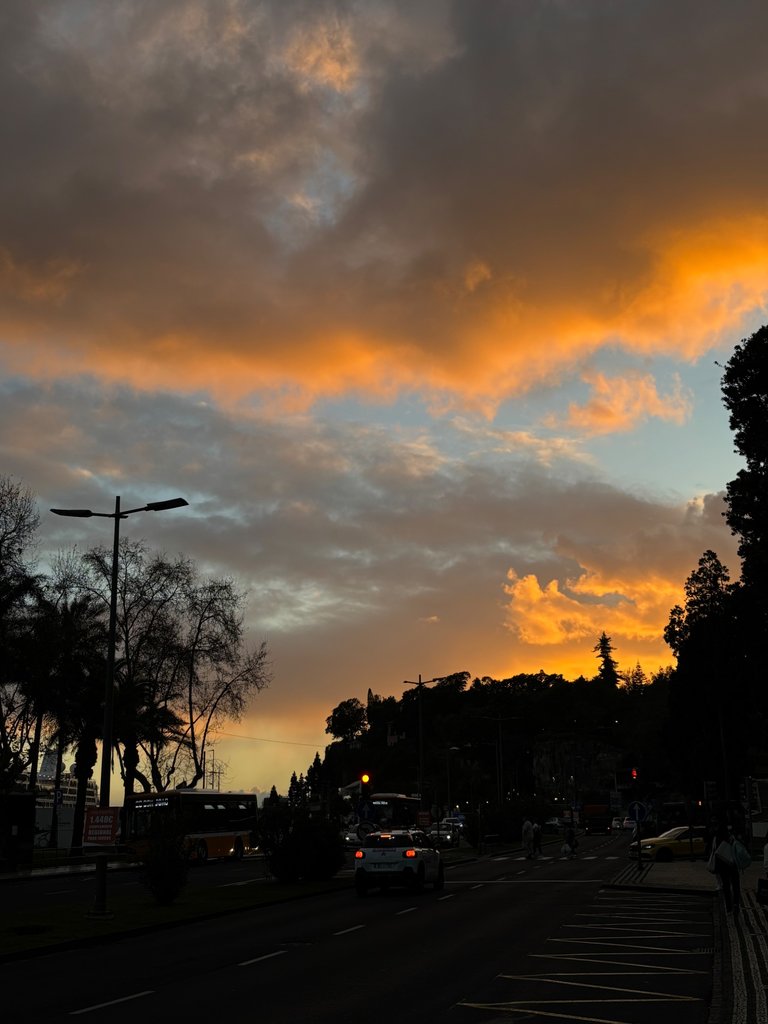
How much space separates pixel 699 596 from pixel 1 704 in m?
49.0

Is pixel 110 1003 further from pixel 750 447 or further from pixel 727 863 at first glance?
pixel 750 447

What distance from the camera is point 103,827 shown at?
20.8 m

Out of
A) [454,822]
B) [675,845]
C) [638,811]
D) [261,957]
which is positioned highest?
[638,811]

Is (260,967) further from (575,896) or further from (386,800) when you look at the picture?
(386,800)

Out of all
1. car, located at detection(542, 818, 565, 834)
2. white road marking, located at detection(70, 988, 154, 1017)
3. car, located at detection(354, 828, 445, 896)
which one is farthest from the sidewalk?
car, located at detection(542, 818, 565, 834)

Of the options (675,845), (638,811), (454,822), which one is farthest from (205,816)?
(454,822)

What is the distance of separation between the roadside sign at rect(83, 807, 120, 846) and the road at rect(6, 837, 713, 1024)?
2.15m

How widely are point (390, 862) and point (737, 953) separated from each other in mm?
14810

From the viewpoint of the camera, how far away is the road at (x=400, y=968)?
10.7m

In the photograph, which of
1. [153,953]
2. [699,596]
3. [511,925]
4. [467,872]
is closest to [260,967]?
Answer: [153,953]

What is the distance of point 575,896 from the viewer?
26875 millimetres

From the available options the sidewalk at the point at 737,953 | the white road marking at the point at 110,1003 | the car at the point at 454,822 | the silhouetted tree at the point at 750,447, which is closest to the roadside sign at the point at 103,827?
the white road marking at the point at 110,1003

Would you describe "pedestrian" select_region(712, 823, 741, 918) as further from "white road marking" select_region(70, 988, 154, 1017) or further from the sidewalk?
"white road marking" select_region(70, 988, 154, 1017)

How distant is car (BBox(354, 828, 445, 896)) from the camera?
28125mm
